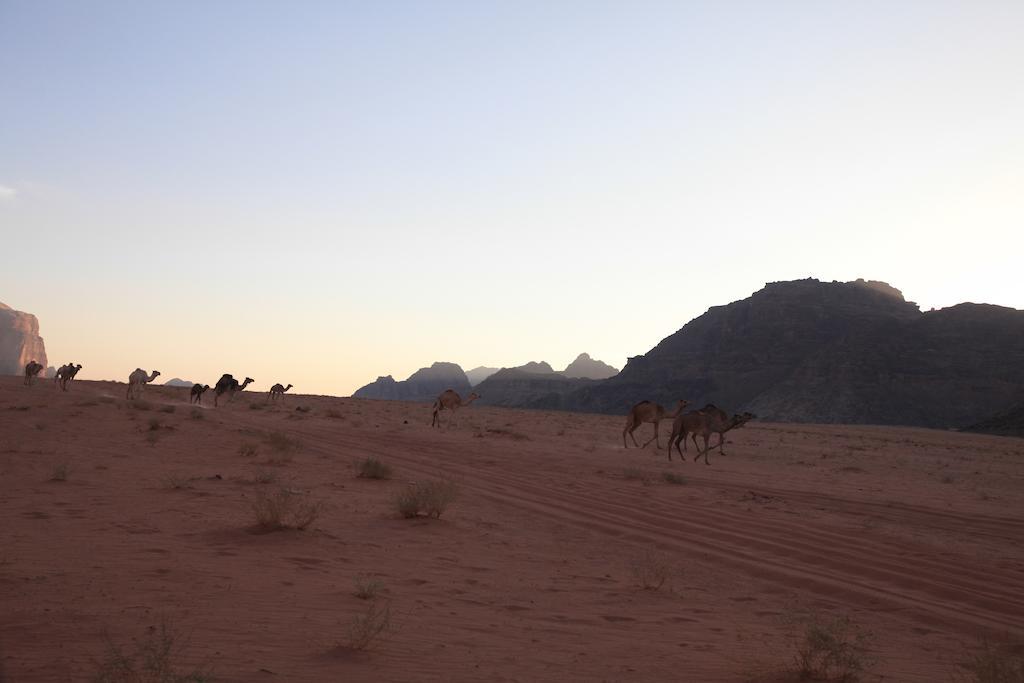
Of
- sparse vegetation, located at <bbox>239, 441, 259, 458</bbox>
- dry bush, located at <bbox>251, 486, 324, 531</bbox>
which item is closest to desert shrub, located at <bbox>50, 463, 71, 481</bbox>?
dry bush, located at <bbox>251, 486, 324, 531</bbox>

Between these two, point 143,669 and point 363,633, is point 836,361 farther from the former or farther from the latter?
point 143,669

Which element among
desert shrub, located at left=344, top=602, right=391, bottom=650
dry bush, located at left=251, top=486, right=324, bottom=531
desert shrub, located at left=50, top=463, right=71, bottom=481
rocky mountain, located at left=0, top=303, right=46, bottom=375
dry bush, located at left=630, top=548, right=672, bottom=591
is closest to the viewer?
desert shrub, located at left=344, top=602, right=391, bottom=650

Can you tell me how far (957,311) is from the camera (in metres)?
107

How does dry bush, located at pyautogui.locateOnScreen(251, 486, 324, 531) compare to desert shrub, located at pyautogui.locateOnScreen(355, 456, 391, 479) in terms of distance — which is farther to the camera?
desert shrub, located at pyautogui.locateOnScreen(355, 456, 391, 479)

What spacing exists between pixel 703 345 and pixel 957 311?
1402 inches

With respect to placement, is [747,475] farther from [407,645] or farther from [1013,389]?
[1013,389]

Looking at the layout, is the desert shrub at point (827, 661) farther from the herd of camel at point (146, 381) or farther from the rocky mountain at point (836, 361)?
the rocky mountain at point (836, 361)

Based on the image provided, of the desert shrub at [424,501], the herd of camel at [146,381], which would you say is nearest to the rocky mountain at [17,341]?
the herd of camel at [146,381]

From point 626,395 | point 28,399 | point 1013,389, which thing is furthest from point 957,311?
point 28,399

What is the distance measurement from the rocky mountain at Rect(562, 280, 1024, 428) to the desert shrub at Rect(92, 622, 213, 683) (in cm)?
9096

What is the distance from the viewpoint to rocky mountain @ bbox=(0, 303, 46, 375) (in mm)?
165625

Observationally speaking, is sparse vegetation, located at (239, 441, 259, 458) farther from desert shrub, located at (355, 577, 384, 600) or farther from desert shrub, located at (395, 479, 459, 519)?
desert shrub, located at (355, 577, 384, 600)

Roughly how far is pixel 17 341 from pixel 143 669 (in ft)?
628

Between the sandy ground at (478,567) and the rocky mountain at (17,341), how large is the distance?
562 feet
